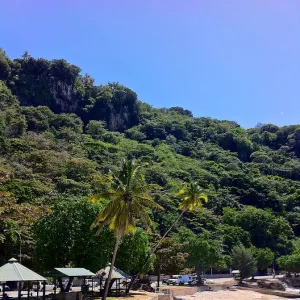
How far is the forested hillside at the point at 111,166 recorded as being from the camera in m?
32.9

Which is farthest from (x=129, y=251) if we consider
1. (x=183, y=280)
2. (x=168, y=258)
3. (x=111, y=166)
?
(x=111, y=166)

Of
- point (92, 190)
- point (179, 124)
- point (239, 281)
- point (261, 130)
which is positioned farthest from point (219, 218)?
point (261, 130)

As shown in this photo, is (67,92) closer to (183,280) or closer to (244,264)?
(244,264)

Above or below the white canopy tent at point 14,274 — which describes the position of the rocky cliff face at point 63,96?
above

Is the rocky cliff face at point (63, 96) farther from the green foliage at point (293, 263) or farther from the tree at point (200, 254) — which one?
the green foliage at point (293, 263)

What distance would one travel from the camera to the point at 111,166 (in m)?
90.6

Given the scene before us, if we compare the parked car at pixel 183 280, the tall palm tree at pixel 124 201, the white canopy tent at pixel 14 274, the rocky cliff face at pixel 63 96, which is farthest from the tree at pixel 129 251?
the rocky cliff face at pixel 63 96

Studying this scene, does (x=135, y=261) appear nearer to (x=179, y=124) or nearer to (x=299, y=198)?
(x=299, y=198)

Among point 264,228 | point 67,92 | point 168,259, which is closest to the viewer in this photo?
point 168,259

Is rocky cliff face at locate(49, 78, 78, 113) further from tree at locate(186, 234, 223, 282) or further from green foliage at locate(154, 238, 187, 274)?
green foliage at locate(154, 238, 187, 274)

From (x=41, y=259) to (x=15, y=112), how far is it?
76393 millimetres

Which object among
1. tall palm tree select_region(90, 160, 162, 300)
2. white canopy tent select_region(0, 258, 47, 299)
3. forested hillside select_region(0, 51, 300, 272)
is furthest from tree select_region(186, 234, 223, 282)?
white canopy tent select_region(0, 258, 47, 299)

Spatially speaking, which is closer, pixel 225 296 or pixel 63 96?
pixel 225 296

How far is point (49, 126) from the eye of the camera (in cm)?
11256
